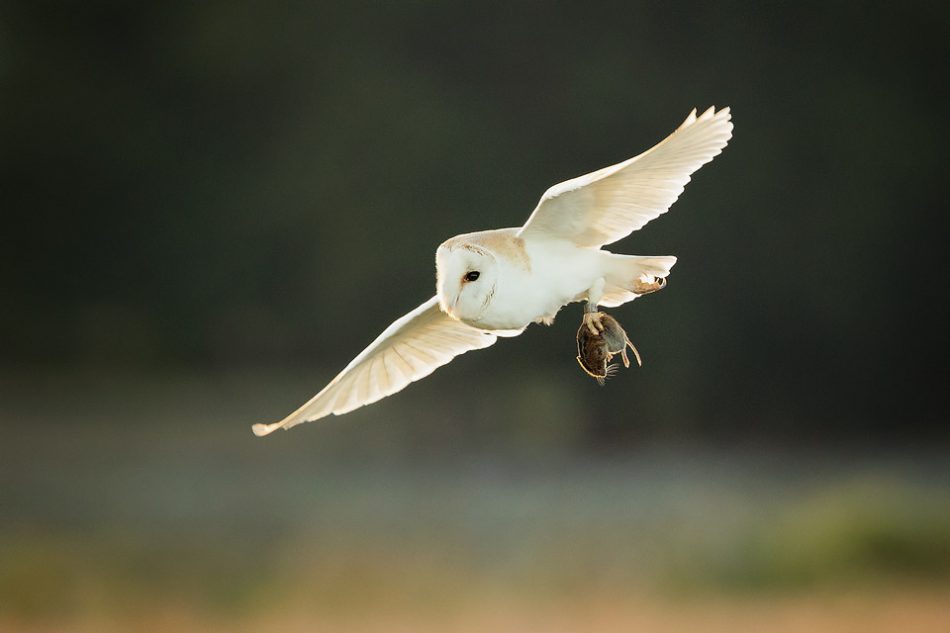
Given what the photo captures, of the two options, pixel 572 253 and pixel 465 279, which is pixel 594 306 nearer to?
pixel 572 253

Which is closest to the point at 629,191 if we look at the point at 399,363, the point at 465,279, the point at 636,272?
the point at 636,272

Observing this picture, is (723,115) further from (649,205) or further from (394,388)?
(394,388)

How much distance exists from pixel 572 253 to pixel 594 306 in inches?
2.2

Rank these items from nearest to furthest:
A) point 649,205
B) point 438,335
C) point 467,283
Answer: point 467,283 < point 649,205 < point 438,335

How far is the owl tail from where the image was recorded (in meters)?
1.05

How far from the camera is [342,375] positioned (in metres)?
1.15

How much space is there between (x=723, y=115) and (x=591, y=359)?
259mm

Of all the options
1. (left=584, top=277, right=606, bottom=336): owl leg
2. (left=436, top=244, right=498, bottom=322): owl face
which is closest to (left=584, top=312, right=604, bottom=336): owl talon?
(left=584, top=277, right=606, bottom=336): owl leg

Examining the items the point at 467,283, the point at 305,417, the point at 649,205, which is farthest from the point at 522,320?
the point at 305,417

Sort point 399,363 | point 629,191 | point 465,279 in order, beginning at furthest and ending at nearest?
point 399,363 < point 629,191 < point 465,279

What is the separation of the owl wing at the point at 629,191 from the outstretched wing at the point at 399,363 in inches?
7.6

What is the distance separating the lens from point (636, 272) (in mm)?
1058

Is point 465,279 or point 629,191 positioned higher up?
point 629,191

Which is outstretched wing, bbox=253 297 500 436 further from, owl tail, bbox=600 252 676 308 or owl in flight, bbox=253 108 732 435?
owl tail, bbox=600 252 676 308
